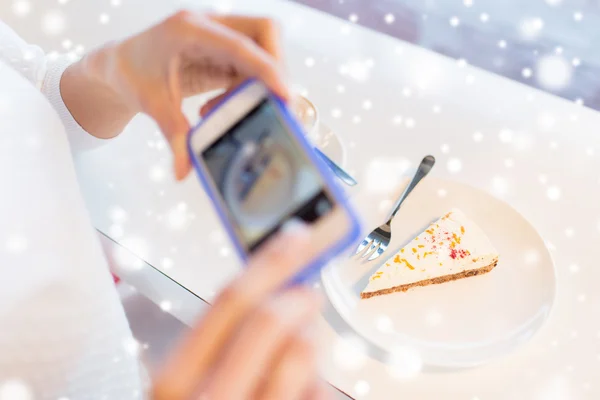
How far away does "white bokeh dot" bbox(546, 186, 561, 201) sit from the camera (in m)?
0.75

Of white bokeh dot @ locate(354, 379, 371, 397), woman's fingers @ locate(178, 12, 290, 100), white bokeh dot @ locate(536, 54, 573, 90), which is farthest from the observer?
white bokeh dot @ locate(536, 54, 573, 90)

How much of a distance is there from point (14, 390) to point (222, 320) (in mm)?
360

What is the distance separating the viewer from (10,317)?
55 centimetres

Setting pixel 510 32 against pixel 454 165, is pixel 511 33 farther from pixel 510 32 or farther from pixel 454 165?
pixel 454 165

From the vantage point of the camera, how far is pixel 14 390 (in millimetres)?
551

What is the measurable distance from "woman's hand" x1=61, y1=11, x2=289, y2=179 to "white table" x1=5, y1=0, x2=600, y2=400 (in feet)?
0.57

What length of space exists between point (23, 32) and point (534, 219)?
3.35 ft

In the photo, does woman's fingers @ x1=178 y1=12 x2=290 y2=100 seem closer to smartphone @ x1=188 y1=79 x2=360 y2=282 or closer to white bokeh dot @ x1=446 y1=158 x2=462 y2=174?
smartphone @ x1=188 y1=79 x2=360 y2=282

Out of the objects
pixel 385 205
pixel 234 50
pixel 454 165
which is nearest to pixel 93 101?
pixel 234 50

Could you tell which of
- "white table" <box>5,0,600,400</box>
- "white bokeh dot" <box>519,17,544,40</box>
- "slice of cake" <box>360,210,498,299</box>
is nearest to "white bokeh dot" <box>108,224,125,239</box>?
"white table" <box>5,0,600,400</box>

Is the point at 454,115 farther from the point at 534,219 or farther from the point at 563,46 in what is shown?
the point at 563,46

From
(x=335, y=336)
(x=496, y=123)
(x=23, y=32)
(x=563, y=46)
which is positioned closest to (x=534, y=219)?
(x=496, y=123)

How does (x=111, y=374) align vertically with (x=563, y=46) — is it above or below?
below

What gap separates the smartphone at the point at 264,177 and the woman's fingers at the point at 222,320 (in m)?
0.04
